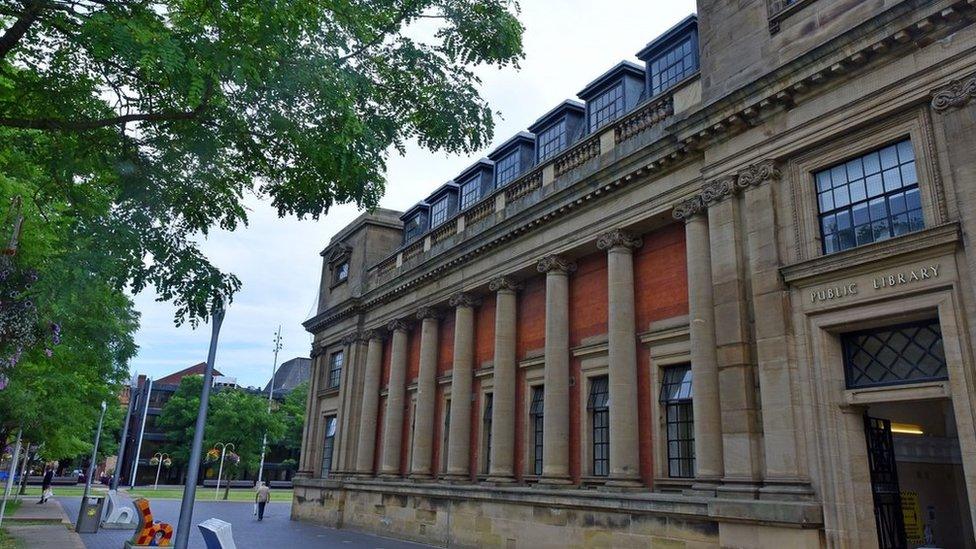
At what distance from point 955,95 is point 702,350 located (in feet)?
20.7

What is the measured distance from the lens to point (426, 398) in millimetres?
24594

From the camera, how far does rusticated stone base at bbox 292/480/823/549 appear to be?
11.6 metres

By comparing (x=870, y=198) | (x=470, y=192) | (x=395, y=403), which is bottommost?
(x=395, y=403)

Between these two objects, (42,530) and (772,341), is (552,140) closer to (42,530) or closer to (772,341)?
(772,341)

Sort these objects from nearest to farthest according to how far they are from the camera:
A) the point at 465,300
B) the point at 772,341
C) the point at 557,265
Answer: the point at 772,341, the point at 557,265, the point at 465,300

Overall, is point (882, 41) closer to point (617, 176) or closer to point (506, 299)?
point (617, 176)

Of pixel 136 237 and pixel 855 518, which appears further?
pixel 855 518

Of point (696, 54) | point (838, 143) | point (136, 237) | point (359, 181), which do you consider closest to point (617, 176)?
point (696, 54)

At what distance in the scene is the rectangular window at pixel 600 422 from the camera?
56.0 ft

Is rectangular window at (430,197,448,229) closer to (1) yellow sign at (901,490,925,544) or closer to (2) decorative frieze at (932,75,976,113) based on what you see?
(1) yellow sign at (901,490,925,544)

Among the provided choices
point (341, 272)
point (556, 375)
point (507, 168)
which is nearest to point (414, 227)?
point (341, 272)

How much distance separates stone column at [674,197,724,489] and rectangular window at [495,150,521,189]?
10.2m

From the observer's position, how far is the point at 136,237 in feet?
27.1

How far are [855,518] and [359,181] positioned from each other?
967cm
